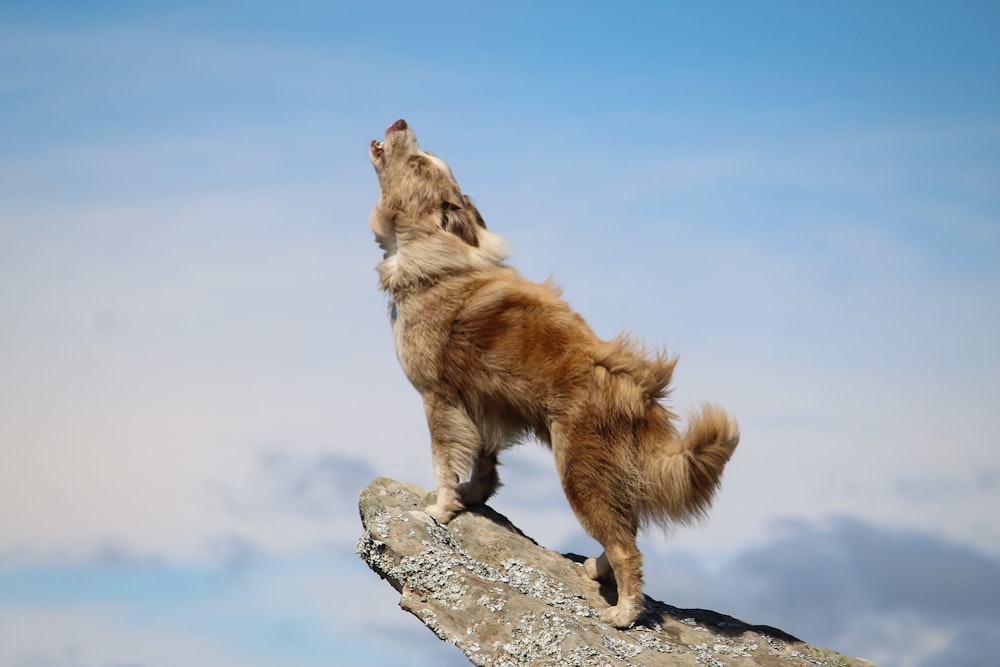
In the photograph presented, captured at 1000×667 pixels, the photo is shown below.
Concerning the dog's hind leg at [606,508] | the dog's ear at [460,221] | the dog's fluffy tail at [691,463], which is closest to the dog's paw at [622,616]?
the dog's hind leg at [606,508]

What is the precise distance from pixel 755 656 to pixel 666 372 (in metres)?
2.24

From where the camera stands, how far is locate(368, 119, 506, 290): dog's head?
29.6ft

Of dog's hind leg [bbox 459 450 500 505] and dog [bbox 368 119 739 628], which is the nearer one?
dog [bbox 368 119 739 628]

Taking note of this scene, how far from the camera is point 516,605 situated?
8242mm

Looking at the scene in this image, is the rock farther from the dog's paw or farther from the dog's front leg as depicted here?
the dog's front leg

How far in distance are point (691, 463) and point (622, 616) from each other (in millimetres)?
1239

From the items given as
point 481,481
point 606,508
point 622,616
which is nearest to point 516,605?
Result: point 622,616

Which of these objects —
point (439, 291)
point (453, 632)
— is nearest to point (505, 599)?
point (453, 632)

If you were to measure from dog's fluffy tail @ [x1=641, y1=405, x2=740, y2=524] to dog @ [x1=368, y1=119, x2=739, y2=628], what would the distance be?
0.01 metres

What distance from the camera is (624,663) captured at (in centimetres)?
780

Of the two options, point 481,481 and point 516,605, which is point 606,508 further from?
point 481,481

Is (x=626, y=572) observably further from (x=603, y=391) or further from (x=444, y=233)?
(x=444, y=233)

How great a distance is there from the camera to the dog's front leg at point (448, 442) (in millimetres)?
8844

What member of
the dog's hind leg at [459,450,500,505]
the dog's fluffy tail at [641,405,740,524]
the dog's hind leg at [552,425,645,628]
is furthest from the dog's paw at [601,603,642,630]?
the dog's hind leg at [459,450,500,505]
